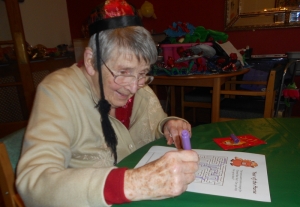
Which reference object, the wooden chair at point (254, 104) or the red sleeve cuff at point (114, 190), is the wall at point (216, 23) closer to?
the wooden chair at point (254, 104)

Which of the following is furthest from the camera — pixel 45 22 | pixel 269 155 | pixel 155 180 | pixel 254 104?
pixel 45 22

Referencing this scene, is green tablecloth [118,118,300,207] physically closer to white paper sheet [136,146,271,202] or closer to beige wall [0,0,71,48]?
white paper sheet [136,146,271,202]

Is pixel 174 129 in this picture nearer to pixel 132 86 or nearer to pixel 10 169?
pixel 132 86

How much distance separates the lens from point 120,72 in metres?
0.82

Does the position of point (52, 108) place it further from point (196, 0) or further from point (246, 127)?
point (196, 0)

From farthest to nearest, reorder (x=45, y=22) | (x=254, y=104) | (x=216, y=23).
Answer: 1. (x=45, y=22)
2. (x=216, y=23)
3. (x=254, y=104)

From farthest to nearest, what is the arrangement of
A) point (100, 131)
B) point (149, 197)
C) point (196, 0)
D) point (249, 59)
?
point (196, 0) → point (249, 59) → point (100, 131) → point (149, 197)

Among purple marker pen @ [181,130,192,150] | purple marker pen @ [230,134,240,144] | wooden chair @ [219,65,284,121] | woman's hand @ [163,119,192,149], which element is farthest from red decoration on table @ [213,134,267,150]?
wooden chair @ [219,65,284,121]

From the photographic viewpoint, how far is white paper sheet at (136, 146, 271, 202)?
613mm

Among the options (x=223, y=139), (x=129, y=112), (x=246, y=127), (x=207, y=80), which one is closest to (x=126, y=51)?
(x=129, y=112)

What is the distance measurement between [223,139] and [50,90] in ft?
2.14

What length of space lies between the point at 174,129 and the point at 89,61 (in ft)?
1.39

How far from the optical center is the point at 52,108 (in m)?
0.72

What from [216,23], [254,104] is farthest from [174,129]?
[216,23]
